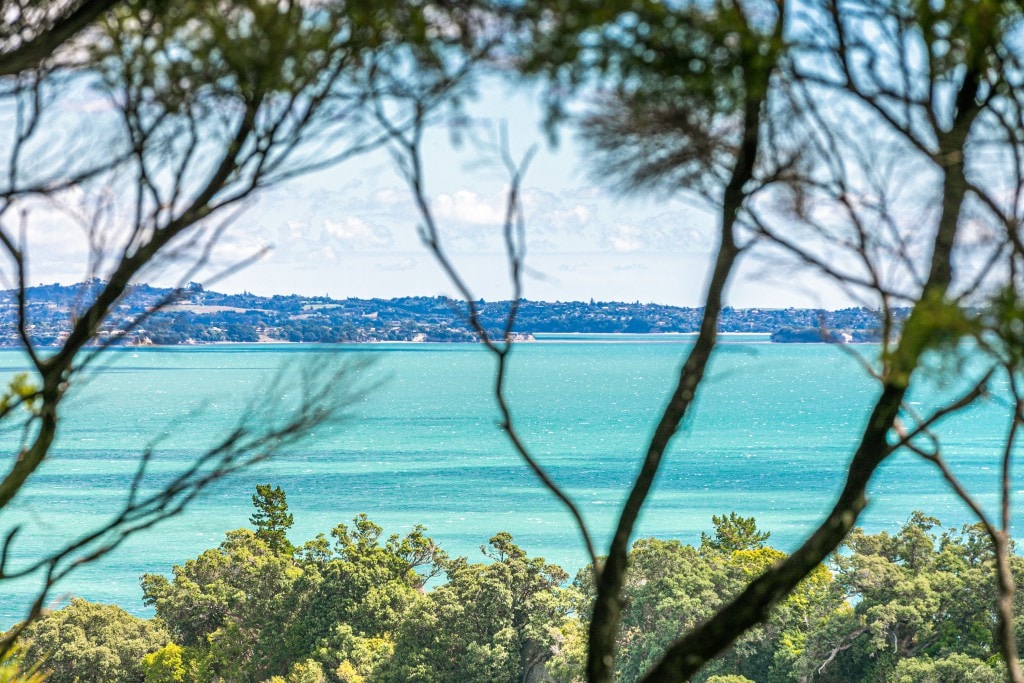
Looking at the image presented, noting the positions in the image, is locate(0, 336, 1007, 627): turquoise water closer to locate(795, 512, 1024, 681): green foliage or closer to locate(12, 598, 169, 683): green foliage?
locate(12, 598, 169, 683): green foliage

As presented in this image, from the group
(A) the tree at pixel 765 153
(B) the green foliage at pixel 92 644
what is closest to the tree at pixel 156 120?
(A) the tree at pixel 765 153

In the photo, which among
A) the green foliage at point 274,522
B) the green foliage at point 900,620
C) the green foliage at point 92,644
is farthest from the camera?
the green foliage at point 274,522

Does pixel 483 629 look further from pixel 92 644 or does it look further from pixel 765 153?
pixel 765 153

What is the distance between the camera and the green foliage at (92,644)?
1759cm

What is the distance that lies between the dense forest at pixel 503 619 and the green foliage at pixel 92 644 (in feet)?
0.10

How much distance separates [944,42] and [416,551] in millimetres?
18395

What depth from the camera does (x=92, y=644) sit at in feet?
59.1

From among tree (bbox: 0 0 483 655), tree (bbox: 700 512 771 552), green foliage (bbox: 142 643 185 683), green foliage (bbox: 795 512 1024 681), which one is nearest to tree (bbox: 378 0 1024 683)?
tree (bbox: 0 0 483 655)

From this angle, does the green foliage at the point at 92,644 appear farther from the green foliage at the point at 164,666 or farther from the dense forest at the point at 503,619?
the green foliage at the point at 164,666

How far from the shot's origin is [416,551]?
774 inches

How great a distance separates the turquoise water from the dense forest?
3024 mm

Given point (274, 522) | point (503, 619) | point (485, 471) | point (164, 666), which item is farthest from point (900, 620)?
point (485, 471)

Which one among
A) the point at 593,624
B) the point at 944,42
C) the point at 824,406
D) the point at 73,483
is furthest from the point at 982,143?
the point at 824,406

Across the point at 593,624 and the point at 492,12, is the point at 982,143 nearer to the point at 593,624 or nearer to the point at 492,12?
the point at 492,12
